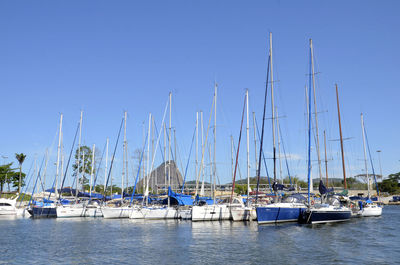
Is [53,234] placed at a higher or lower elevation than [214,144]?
lower

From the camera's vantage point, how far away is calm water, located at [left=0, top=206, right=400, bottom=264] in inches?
831

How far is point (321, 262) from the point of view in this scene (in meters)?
19.9

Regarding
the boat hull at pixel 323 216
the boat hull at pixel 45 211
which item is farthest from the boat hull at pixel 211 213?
the boat hull at pixel 45 211

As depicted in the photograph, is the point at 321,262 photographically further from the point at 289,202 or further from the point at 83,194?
the point at 83,194

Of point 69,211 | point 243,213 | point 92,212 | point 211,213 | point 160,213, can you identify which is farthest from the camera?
point 92,212

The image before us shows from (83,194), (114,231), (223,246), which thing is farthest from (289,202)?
(83,194)

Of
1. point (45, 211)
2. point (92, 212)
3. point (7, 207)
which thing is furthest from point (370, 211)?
point (7, 207)

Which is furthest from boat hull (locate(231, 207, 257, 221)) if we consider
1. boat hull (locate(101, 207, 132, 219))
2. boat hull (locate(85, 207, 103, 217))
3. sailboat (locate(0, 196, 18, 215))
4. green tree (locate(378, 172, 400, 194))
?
green tree (locate(378, 172, 400, 194))

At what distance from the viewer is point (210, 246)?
83.3ft

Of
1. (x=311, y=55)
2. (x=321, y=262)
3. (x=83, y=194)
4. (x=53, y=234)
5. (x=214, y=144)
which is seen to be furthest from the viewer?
(x=83, y=194)

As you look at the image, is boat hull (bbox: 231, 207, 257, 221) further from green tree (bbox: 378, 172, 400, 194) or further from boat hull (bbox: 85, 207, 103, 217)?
green tree (bbox: 378, 172, 400, 194)

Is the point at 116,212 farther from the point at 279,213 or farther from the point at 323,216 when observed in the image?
the point at 323,216

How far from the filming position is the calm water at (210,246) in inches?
831

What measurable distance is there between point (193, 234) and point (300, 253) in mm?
11620
